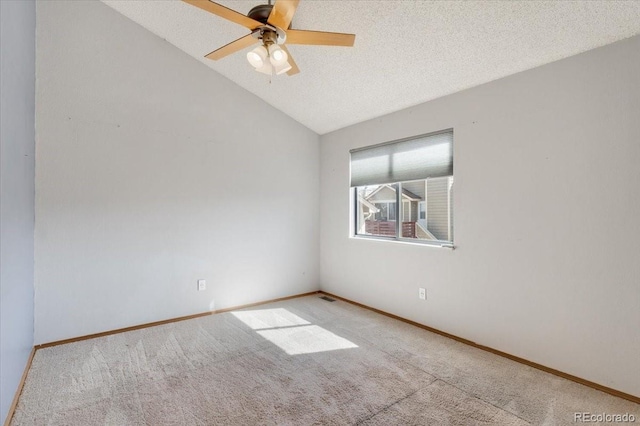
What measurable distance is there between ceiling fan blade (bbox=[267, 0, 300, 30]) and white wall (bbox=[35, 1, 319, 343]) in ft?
7.01

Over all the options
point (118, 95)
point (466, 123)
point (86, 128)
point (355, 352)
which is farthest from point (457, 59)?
point (86, 128)

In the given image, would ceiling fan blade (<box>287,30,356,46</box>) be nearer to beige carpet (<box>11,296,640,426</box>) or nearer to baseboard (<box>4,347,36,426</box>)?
beige carpet (<box>11,296,640,426</box>)

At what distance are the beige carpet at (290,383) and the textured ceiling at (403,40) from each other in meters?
2.43

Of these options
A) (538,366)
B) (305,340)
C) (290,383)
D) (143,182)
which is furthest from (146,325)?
(538,366)

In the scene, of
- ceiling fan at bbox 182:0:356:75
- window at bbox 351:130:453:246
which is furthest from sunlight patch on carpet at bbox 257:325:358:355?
ceiling fan at bbox 182:0:356:75

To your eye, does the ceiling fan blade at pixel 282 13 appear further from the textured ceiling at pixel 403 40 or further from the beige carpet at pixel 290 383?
the beige carpet at pixel 290 383

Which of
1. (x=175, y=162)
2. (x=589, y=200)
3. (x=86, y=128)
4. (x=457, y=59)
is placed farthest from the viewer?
(x=175, y=162)

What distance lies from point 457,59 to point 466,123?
0.60 metres

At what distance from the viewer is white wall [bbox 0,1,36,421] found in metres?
1.79

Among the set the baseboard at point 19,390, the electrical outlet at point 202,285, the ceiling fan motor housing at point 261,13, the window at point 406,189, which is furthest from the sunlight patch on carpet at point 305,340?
the ceiling fan motor housing at point 261,13

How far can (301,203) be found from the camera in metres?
4.56

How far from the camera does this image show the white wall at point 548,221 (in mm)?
2100

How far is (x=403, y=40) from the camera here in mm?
2551

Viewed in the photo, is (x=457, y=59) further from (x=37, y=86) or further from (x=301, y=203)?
(x=37, y=86)
